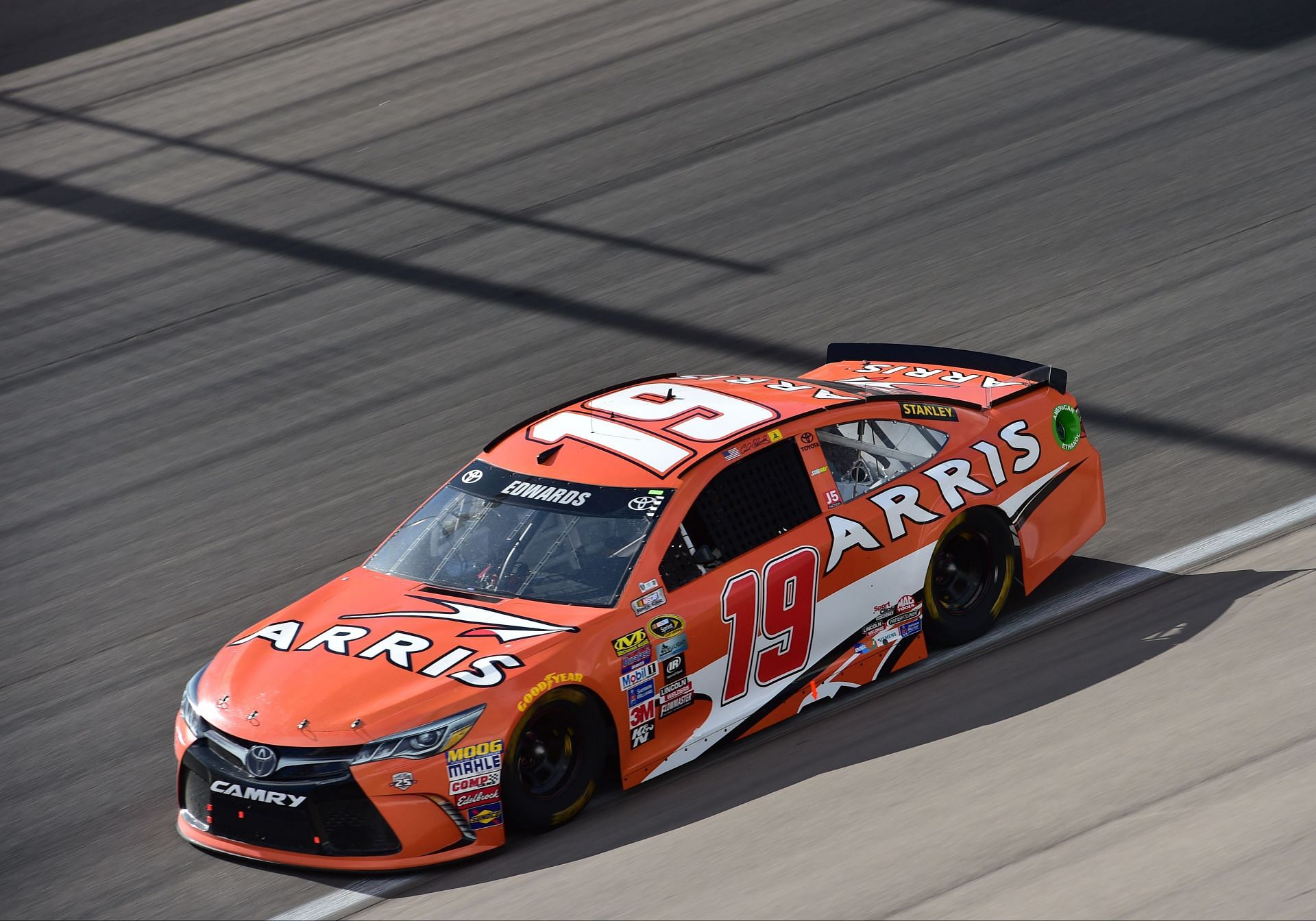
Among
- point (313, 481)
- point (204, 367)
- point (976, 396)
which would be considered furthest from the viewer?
point (204, 367)

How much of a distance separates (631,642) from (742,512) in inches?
35.0

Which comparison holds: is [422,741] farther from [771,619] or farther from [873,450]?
[873,450]

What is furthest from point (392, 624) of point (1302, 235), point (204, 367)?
point (1302, 235)

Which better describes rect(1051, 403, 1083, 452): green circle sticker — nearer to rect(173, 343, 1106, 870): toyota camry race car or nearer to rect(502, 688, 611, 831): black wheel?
rect(173, 343, 1106, 870): toyota camry race car

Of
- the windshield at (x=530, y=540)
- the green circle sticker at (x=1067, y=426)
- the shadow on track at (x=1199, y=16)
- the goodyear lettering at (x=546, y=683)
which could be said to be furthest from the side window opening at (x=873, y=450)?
the shadow on track at (x=1199, y=16)

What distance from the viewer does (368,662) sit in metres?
6.62

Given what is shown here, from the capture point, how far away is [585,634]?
6.71 meters

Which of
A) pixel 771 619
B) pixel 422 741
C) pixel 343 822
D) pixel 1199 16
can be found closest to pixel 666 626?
pixel 771 619

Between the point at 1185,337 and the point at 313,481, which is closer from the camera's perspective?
the point at 313,481

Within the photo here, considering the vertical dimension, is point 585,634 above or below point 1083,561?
above

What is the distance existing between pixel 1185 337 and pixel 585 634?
6.68 metres

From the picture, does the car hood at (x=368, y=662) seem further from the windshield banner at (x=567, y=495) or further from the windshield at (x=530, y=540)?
the windshield banner at (x=567, y=495)

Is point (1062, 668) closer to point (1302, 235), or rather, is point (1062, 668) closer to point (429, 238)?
point (1302, 235)

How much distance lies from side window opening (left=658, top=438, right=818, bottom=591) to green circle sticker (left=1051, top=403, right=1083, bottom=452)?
1.75 metres
